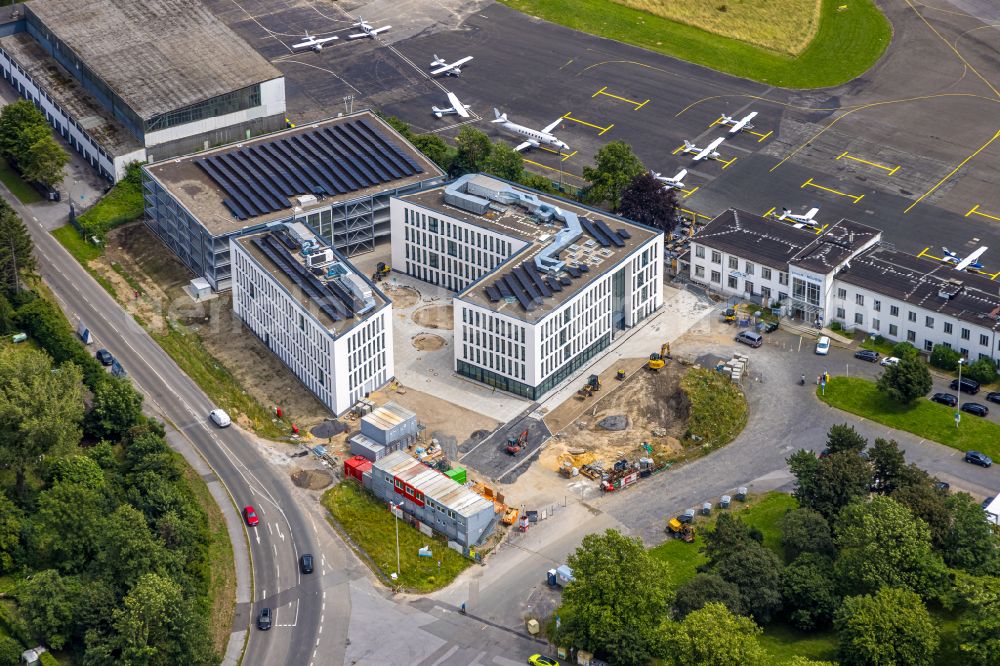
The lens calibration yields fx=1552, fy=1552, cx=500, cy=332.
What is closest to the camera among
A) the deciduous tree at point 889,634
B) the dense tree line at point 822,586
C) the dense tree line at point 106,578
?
the dense tree line at point 822,586

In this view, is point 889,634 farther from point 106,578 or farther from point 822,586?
point 106,578

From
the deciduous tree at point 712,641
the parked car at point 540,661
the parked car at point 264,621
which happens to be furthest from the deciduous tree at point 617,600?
the parked car at point 264,621

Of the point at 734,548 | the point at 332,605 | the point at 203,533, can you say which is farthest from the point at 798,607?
the point at 203,533

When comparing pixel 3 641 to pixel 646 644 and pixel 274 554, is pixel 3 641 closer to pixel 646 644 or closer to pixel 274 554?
pixel 274 554

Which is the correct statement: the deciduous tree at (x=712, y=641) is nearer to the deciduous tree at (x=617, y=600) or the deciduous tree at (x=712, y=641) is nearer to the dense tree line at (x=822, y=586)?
the dense tree line at (x=822, y=586)

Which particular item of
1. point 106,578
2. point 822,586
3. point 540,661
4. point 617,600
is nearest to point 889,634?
point 822,586

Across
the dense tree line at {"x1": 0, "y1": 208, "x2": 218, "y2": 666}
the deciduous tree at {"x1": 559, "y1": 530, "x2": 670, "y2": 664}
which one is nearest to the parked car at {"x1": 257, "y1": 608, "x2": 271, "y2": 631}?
the dense tree line at {"x1": 0, "y1": 208, "x2": 218, "y2": 666}
